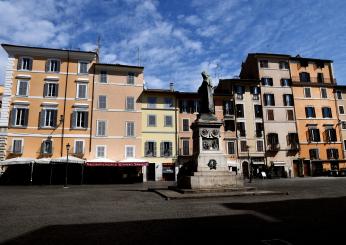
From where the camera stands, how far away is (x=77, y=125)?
3253 cm

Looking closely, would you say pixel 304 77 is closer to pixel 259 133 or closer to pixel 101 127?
pixel 259 133

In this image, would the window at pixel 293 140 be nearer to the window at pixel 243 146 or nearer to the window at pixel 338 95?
the window at pixel 243 146

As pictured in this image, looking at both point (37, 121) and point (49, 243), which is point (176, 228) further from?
point (37, 121)

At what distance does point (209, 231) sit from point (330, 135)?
43368 millimetres

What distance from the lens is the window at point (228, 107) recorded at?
4022cm

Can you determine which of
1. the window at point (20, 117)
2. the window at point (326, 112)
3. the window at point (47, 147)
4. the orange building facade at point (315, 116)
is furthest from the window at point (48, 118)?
the window at point (326, 112)

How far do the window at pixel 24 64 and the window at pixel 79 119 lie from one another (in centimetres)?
772

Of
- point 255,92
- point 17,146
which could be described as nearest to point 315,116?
point 255,92

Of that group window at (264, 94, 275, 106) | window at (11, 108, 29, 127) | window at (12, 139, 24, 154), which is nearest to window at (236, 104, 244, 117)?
window at (264, 94, 275, 106)

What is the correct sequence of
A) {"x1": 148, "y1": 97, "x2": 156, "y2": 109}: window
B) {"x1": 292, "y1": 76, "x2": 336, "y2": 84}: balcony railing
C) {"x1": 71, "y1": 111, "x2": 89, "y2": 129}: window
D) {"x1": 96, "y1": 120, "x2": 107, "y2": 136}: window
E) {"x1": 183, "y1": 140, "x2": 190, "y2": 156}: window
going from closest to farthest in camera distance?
{"x1": 71, "y1": 111, "x2": 89, "y2": 129}: window, {"x1": 96, "y1": 120, "x2": 107, "y2": 136}: window, {"x1": 148, "y1": 97, "x2": 156, "y2": 109}: window, {"x1": 183, "y1": 140, "x2": 190, "y2": 156}: window, {"x1": 292, "y1": 76, "x2": 336, "y2": 84}: balcony railing

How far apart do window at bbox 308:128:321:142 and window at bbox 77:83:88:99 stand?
32934 mm

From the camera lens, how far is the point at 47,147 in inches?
1225

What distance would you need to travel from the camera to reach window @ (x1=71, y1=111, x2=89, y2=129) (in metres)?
32.3

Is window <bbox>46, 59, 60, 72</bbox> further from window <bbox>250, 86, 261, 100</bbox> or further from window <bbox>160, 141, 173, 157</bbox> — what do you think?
window <bbox>250, 86, 261, 100</bbox>
